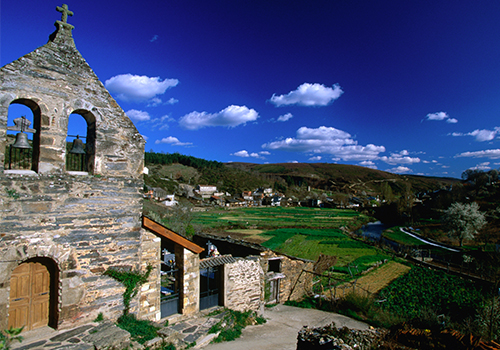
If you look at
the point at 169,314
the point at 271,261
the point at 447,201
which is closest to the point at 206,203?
the point at 447,201

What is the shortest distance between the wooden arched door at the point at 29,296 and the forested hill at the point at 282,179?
86714 mm

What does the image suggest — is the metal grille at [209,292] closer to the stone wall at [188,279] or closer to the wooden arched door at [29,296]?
the stone wall at [188,279]

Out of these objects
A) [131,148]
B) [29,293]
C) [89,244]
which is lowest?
[29,293]

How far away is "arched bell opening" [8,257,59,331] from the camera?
5.83 m

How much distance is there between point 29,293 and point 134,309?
244cm

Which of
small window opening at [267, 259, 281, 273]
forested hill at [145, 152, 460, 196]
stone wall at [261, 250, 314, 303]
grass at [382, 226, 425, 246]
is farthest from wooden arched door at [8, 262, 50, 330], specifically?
forested hill at [145, 152, 460, 196]

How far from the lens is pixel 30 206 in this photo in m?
5.68

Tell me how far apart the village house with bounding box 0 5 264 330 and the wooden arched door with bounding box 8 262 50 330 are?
0.06 feet

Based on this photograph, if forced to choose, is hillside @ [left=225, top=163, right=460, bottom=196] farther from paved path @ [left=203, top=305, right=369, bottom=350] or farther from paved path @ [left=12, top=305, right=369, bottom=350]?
paved path @ [left=12, top=305, right=369, bottom=350]

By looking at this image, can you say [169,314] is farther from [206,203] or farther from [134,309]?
[206,203]

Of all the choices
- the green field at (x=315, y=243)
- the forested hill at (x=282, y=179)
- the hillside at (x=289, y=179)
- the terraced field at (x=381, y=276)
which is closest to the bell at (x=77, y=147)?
the terraced field at (x=381, y=276)

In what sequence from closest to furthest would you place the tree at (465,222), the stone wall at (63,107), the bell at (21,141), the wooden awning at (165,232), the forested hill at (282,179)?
the stone wall at (63,107) < the bell at (21,141) < the wooden awning at (165,232) < the tree at (465,222) < the forested hill at (282,179)

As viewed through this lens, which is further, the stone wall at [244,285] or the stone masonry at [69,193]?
the stone wall at [244,285]

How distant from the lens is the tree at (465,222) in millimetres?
37031
